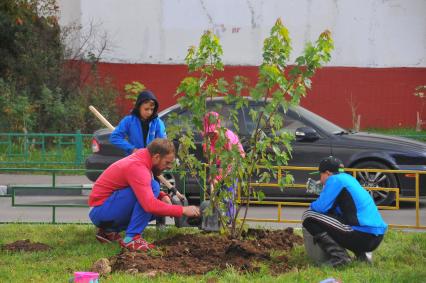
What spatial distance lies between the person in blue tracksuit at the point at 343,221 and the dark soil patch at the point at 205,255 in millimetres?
419

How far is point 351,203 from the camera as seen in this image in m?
7.38

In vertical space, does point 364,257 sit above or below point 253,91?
below

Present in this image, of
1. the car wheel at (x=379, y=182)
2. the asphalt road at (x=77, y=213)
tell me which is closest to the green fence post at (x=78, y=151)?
the asphalt road at (x=77, y=213)

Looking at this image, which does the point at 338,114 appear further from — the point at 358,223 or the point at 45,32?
the point at 358,223

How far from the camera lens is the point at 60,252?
26.8 feet

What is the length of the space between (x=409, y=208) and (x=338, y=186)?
5415 millimetres

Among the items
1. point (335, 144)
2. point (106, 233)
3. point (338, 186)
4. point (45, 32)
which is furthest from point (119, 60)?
point (338, 186)

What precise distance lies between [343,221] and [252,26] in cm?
1699

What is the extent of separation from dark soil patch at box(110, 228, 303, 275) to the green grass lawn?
0.15 m

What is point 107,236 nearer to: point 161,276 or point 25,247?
point 25,247

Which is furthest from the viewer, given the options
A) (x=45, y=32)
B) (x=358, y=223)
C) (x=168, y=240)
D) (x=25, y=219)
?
(x=45, y=32)

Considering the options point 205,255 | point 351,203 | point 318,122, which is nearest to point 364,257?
point 351,203

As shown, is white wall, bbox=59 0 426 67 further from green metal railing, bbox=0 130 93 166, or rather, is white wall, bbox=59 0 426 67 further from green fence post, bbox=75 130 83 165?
green fence post, bbox=75 130 83 165

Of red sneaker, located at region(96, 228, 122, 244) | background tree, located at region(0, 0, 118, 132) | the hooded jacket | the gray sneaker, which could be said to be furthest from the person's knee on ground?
background tree, located at region(0, 0, 118, 132)
